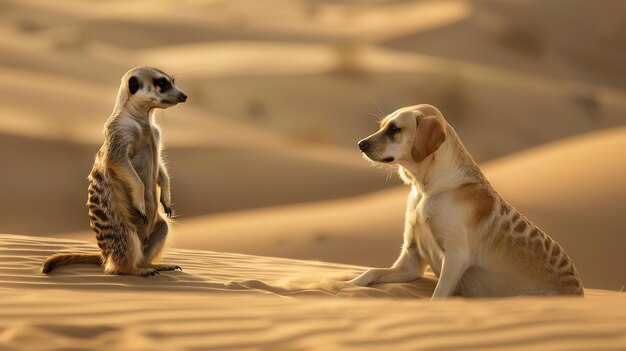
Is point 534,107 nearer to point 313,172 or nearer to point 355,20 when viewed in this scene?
point 313,172

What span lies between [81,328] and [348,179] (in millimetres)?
13357

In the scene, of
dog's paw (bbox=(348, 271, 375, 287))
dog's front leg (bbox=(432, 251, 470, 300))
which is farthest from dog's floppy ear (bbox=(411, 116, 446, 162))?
dog's paw (bbox=(348, 271, 375, 287))

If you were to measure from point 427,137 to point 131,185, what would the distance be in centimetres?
178

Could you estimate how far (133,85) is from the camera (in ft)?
21.3

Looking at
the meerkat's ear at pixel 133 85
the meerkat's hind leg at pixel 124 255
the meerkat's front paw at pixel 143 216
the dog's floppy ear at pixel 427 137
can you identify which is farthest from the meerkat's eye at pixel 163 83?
the dog's floppy ear at pixel 427 137

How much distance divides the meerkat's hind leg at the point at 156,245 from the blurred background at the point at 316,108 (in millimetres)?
3055

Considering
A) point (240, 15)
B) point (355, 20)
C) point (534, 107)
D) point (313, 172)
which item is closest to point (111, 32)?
point (240, 15)

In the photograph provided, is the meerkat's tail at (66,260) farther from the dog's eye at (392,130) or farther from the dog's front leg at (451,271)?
the dog's front leg at (451,271)

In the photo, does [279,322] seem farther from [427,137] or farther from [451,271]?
[427,137]

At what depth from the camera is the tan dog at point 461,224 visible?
5.99 metres

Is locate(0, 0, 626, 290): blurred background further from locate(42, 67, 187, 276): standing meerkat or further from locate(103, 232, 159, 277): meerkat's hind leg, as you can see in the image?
locate(103, 232, 159, 277): meerkat's hind leg

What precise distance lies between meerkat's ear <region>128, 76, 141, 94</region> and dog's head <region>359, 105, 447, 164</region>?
1469 mm

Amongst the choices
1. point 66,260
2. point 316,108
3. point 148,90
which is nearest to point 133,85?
point 148,90

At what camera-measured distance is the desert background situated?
4453mm
